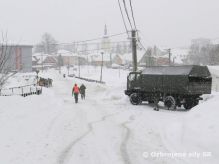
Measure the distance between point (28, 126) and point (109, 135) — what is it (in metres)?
3.87

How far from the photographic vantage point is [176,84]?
2292 cm

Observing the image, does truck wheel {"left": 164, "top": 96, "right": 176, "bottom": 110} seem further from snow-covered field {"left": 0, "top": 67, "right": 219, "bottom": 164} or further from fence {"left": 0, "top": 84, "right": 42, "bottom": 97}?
fence {"left": 0, "top": 84, "right": 42, "bottom": 97}

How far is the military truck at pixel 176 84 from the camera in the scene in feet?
74.1

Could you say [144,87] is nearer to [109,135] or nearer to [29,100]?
[29,100]

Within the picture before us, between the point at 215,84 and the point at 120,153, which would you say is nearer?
the point at 120,153

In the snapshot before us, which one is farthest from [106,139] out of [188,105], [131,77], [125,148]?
[131,77]

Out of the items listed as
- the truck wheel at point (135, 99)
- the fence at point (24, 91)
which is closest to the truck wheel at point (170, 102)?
the truck wheel at point (135, 99)

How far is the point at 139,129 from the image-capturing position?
15.1m

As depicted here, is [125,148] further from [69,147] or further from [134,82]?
[134,82]

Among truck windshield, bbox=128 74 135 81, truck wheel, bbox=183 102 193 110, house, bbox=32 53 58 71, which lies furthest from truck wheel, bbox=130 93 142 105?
house, bbox=32 53 58 71

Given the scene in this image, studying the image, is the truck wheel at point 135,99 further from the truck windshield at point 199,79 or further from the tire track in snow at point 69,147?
the tire track in snow at point 69,147

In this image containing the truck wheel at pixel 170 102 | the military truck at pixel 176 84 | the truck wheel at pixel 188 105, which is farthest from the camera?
the truck wheel at pixel 188 105

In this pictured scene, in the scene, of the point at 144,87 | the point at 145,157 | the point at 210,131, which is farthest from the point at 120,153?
the point at 144,87

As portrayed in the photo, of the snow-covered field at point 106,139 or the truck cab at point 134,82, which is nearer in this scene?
the snow-covered field at point 106,139
